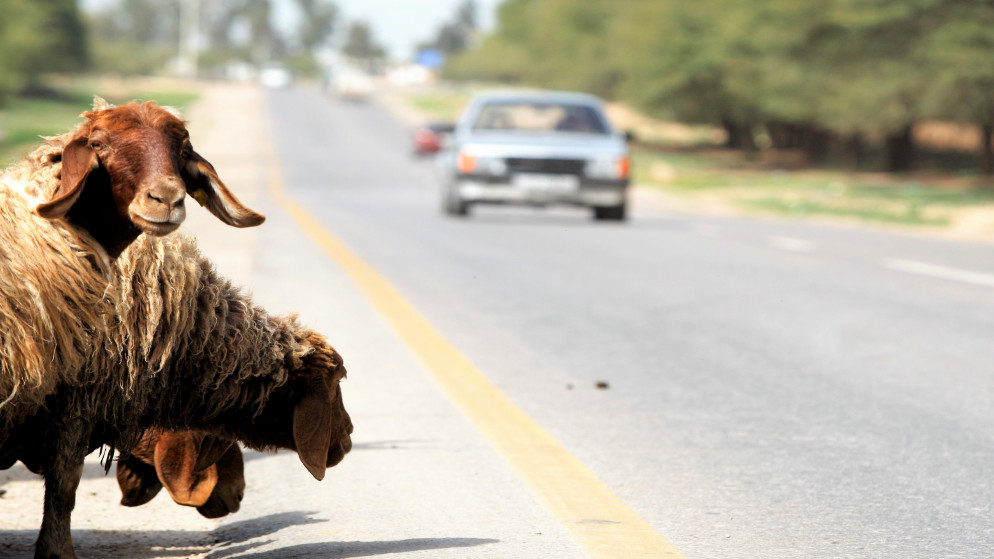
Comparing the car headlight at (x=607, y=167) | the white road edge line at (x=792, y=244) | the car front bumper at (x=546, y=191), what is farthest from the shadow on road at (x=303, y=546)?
the car headlight at (x=607, y=167)

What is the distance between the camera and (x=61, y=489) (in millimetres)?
3627

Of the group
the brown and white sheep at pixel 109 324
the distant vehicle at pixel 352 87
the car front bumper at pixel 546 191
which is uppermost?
the brown and white sheep at pixel 109 324

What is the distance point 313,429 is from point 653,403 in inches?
112

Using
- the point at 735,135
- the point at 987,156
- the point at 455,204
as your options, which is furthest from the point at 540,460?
the point at 735,135

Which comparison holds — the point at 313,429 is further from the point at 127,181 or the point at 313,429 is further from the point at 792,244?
the point at 792,244

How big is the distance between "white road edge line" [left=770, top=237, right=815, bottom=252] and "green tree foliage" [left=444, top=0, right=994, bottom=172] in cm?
1262

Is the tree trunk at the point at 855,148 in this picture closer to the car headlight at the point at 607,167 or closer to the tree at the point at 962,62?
the tree at the point at 962,62

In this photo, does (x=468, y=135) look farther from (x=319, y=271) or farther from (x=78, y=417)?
(x=78, y=417)

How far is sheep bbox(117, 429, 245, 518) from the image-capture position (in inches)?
165

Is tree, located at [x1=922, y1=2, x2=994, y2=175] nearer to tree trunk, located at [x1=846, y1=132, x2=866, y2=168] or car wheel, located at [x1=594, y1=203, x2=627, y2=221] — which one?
car wheel, located at [x1=594, y1=203, x2=627, y2=221]

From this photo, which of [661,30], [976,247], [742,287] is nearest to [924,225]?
[976,247]

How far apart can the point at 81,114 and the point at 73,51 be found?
86.3 m

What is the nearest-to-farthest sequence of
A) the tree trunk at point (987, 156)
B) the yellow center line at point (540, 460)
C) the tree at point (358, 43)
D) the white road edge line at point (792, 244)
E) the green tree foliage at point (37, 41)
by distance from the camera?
1. the yellow center line at point (540, 460)
2. the white road edge line at point (792, 244)
3. the tree trunk at point (987, 156)
4. the green tree foliage at point (37, 41)
5. the tree at point (358, 43)

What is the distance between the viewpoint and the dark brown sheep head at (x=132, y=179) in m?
3.32
